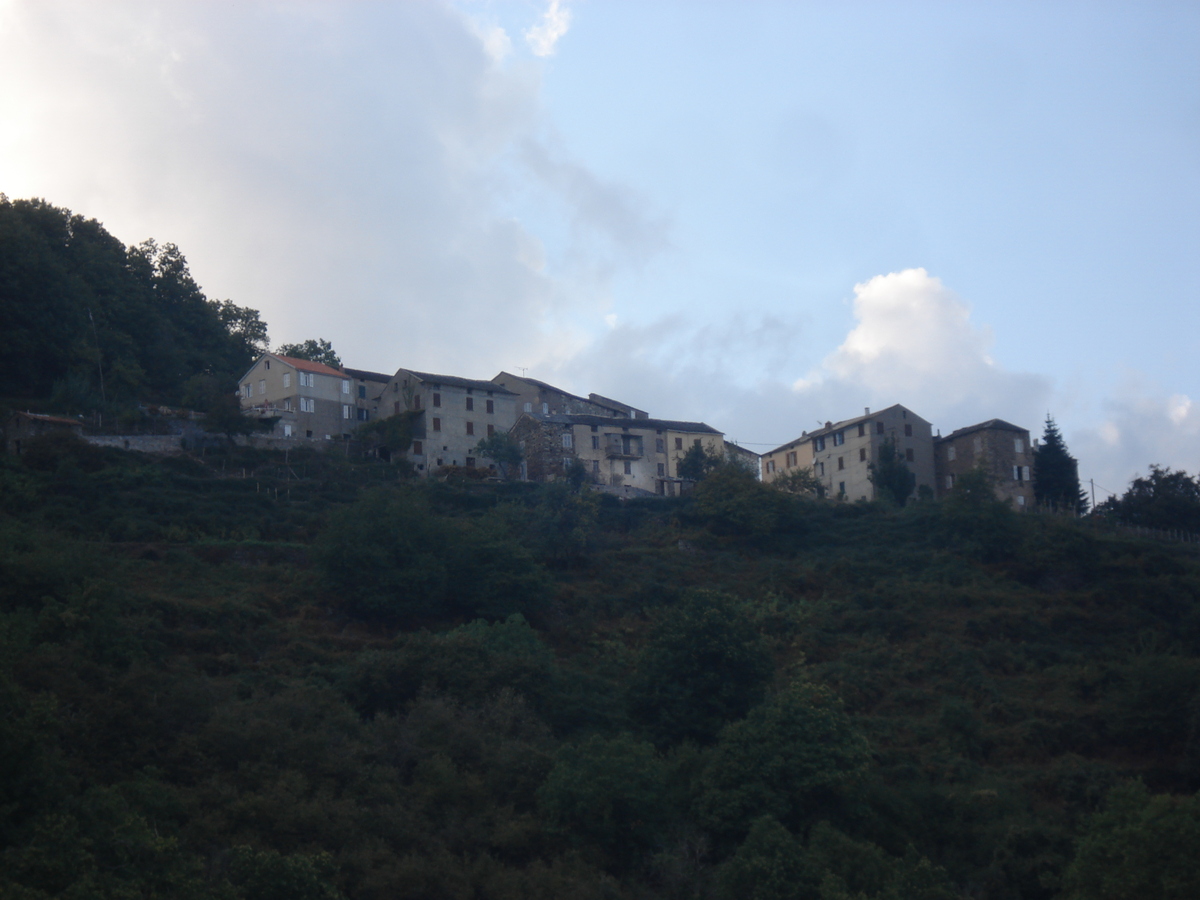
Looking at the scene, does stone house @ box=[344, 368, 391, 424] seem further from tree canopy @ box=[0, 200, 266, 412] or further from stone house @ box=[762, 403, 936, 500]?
stone house @ box=[762, 403, 936, 500]

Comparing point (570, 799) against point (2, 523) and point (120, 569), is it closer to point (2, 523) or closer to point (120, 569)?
point (120, 569)

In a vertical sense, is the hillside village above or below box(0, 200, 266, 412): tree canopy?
below

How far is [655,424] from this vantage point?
233ft

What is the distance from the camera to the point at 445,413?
6662cm

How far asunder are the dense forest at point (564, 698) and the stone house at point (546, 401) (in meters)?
20.1

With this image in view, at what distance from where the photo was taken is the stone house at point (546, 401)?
75188mm

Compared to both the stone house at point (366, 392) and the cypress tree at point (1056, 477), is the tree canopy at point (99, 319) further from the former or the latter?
the cypress tree at point (1056, 477)

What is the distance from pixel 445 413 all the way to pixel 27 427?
80.6ft

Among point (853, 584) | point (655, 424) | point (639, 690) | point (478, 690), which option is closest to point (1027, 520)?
point (853, 584)

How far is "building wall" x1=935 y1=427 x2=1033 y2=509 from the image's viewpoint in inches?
2562

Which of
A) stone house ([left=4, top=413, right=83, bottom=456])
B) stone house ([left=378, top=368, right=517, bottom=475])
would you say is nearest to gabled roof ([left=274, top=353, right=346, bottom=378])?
stone house ([left=378, top=368, right=517, bottom=475])

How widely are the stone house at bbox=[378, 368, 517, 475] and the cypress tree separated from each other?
35.7m

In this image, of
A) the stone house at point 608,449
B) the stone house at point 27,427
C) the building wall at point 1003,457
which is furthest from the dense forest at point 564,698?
the building wall at point 1003,457

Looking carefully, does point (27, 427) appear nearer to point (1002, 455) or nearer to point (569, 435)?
point (569, 435)
